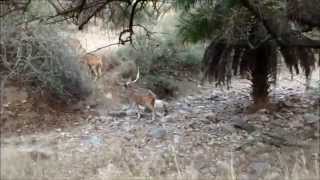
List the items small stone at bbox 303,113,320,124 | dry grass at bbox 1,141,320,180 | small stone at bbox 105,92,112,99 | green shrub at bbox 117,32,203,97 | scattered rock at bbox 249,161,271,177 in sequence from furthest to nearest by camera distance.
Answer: green shrub at bbox 117,32,203,97, small stone at bbox 105,92,112,99, small stone at bbox 303,113,320,124, scattered rock at bbox 249,161,271,177, dry grass at bbox 1,141,320,180

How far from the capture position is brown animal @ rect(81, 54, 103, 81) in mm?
11125

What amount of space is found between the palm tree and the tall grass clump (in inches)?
88.1

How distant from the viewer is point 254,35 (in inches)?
308

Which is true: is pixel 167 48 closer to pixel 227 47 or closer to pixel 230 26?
pixel 227 47

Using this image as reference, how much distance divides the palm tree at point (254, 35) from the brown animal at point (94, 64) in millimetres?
2853

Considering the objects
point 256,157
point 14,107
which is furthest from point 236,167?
point 14,107

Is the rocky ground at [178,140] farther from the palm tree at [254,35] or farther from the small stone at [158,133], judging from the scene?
the palm tree at [254,35]

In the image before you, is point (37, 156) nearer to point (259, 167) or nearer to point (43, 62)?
point (259, 167)

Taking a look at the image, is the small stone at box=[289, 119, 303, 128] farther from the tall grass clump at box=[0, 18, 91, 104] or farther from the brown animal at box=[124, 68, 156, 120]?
the tall grass clump at box=[0, 18, 91, 104]

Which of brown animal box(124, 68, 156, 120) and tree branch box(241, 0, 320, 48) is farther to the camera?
brown animal box(124, 68, 156, 120)

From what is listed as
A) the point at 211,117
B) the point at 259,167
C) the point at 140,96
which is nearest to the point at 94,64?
the point at 140,96

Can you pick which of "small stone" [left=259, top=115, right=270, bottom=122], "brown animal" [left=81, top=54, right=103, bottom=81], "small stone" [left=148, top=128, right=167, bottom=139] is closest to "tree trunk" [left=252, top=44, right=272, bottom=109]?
"small stone" [left=259, top=115, right=270, bottom=122]

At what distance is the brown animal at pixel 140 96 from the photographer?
10.1m

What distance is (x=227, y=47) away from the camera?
8375mm
